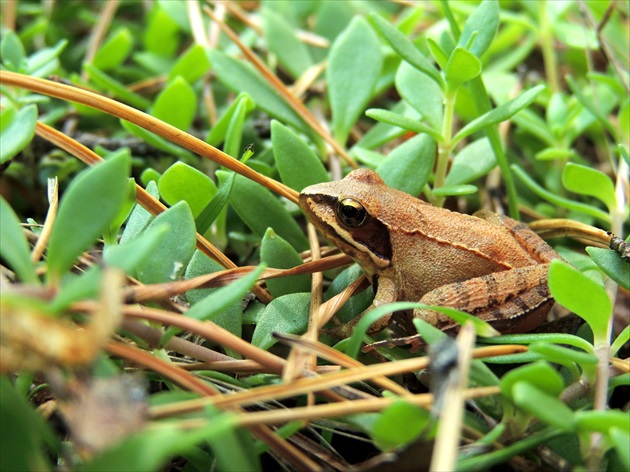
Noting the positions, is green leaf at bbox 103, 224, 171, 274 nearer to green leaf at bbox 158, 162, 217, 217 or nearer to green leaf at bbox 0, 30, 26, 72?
green leaf at bbox 158, 162, 217, 217

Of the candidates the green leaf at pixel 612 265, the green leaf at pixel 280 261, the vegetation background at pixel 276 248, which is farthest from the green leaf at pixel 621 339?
the green leaf at pixel 280 261

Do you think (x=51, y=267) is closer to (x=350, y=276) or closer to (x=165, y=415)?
(x=165, y=415)

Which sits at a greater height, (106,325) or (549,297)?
(106,325)

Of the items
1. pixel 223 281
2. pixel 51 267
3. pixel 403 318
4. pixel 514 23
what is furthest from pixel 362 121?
pixel 51 267

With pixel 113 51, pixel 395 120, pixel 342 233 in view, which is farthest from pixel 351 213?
pixel 113 51

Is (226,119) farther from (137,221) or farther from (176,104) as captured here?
(137,221)

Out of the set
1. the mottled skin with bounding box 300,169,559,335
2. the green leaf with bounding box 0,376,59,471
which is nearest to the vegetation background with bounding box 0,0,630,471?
the green leaf with bounding box 0,376,59,471
